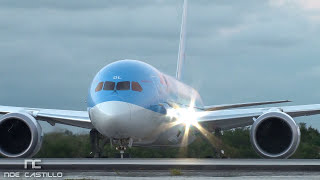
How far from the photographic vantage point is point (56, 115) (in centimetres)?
2681

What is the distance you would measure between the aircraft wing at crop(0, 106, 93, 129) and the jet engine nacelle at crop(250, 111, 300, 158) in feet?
20.3

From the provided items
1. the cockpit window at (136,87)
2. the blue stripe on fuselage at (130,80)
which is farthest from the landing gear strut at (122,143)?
the cockpit window at (136,87)

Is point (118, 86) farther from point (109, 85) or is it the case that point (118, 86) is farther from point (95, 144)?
point (95, 144)

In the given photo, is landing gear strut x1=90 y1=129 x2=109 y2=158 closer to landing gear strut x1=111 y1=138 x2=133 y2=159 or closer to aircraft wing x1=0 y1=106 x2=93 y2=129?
aircraft wing x1=0 y1=106 x2=93 y2=129

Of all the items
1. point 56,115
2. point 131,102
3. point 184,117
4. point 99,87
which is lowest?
point 131,102

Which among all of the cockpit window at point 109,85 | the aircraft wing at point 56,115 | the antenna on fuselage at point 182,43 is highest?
the antenna on fuselage at point 182,43

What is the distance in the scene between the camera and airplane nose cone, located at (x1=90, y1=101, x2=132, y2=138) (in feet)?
71.2

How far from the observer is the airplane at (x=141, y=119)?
22.4 metres

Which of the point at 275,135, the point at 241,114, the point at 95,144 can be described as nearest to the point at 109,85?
the point at 95,144

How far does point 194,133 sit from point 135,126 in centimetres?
571

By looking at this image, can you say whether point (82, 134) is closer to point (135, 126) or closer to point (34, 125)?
point (34, 125)

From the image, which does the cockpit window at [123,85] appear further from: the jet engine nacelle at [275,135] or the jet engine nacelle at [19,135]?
the jet engine nacelle at [275,135]

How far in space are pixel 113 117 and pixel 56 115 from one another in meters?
5.71

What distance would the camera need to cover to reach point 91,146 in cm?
2745
